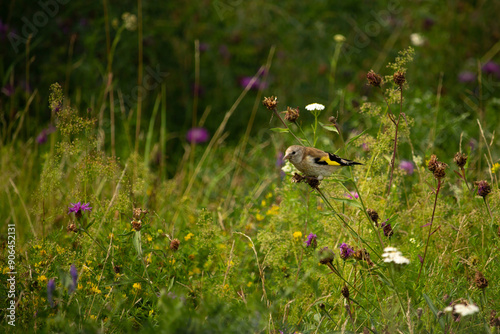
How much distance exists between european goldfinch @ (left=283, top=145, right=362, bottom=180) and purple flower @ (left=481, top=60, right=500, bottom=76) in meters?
3.64

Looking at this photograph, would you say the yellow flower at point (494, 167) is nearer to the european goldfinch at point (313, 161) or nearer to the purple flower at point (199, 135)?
the european goldfinch at point (313, 161)

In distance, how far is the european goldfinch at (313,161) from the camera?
6.82 feet

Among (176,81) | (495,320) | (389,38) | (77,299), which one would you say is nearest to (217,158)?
(176,81)

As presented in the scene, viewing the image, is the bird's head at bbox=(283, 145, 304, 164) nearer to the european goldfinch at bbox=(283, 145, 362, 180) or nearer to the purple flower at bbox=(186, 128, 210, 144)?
the european goldfinch at bbox=(283, 145, 362, 180)

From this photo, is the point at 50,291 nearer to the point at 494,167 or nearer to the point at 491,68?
the point at 494,167

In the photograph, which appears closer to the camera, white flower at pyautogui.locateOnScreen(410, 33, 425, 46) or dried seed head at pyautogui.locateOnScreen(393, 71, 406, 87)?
dried seed head at pyautogui.locateOnScreen(393, 71, 406, 87)

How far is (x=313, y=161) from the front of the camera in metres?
2.08

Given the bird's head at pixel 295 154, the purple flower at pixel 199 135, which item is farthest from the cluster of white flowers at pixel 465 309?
the purple flower at pixel 199 135

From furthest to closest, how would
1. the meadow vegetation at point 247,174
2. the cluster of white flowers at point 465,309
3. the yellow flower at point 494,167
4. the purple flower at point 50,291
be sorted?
1. the yellow flower at point 494,167
2. the meadow vegetation at point 247,174
3. the purple flower at point 50,291
4. the cluster of white flowers at point 465,309

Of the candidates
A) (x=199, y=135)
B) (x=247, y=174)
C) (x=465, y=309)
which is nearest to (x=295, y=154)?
(x=465, y=309)

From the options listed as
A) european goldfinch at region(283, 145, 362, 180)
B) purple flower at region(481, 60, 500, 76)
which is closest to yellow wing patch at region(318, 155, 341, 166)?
european goldfinch at region(283, 145, 362, 180)

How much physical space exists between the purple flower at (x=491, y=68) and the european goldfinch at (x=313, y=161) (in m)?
3.64

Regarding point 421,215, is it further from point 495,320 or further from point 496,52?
point 496,52

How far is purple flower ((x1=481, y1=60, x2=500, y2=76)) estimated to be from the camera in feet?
16.9
